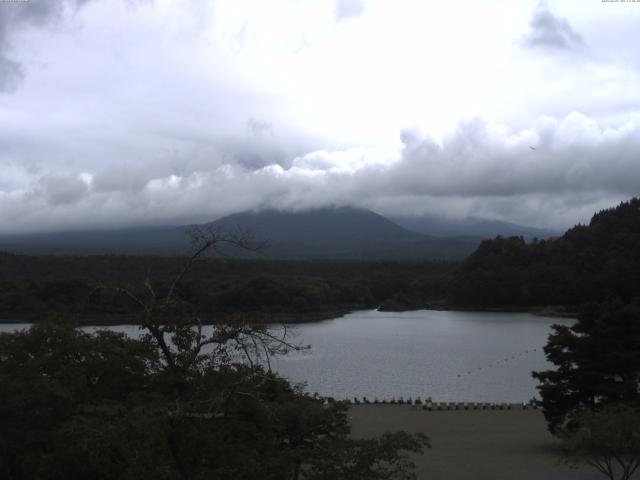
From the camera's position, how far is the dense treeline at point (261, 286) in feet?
150

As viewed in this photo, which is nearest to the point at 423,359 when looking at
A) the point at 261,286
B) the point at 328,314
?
the point at 261,286

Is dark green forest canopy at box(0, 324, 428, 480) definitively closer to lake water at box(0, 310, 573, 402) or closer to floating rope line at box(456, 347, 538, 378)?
lake water at box(0, 310, 573, 402)

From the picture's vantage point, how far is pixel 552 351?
1477cm

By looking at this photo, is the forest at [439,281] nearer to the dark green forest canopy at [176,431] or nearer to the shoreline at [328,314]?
the shoreline at [328,314]

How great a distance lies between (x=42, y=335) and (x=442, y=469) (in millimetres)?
7700

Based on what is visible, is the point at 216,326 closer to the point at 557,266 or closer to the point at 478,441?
the point at 478,441

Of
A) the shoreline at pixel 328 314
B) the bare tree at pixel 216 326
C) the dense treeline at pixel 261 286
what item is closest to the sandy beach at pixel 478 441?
the bare tree at pixel 216 326

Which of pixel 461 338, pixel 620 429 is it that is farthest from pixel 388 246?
pixel 620 429

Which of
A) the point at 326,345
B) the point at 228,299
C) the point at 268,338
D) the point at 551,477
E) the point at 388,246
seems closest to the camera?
the point at 268,338

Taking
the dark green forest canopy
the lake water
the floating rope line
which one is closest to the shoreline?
the lake water

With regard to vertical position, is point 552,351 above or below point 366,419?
above

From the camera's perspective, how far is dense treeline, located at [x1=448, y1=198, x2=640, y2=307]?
194 ft

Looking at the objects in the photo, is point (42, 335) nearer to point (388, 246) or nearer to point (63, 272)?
point (63, 272)

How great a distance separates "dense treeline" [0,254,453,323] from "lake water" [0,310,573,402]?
3586 mm
